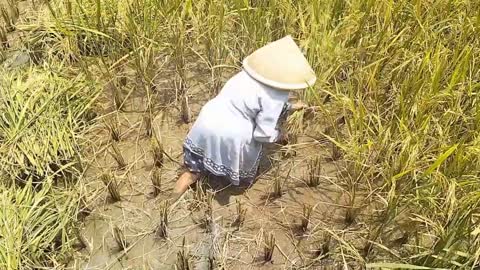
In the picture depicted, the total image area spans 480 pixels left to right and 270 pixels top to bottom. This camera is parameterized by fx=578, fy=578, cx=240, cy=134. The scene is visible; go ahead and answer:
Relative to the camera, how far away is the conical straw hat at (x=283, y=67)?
2.01m

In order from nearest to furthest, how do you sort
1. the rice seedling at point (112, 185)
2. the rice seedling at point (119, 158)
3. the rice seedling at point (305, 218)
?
the rice seedling at point (305, 218), the rice seedling at point (112, 185), the rice seedling at point (119, 158)

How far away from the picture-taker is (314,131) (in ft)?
8.04

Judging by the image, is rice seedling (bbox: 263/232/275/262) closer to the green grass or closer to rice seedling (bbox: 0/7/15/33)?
the green grass

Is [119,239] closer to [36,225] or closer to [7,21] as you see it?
[36,225]

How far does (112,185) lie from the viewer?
223 cm

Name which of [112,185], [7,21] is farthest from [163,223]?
[7,21]

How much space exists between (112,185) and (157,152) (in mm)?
226

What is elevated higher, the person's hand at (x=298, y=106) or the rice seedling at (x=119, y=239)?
the person's hand at (x=298, y=106)

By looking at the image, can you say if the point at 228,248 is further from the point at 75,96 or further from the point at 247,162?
the point at 75,96

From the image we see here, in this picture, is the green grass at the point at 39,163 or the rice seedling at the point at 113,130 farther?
the rice seedling at the point at 113,130

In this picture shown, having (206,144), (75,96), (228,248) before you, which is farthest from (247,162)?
(75,96)

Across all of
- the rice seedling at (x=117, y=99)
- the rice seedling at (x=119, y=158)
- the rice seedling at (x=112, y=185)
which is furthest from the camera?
the rice seedling at (x=117, y=99)

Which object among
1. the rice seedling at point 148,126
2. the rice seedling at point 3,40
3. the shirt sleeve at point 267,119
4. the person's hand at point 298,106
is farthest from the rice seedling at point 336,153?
the rice seedling at point 3,40

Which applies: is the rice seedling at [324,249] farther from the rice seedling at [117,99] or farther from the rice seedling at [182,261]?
the rice seedling at [117,99]
